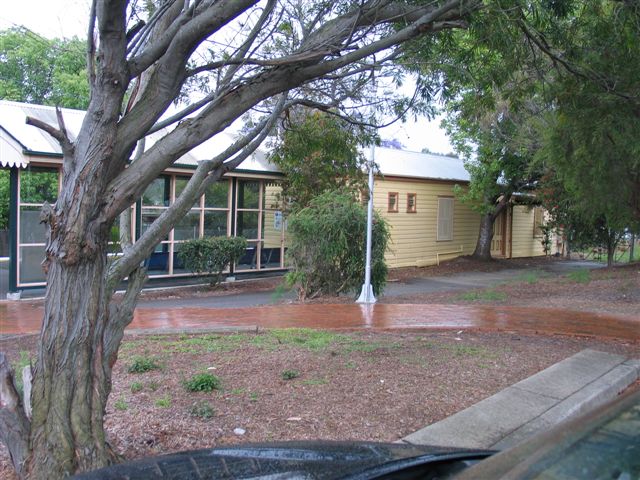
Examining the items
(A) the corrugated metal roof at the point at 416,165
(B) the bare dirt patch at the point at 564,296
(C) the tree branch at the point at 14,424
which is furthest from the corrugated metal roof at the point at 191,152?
(C) the tree branch at the point at 14,424

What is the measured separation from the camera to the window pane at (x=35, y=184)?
47.3 feet

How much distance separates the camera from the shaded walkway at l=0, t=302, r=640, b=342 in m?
9.51

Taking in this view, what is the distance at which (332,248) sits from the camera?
42.2 feet

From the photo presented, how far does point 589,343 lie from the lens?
8555 millimetres

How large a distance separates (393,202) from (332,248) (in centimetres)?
980

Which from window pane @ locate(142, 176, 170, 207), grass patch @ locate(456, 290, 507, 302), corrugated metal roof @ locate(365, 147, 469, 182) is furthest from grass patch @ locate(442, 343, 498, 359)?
corrugated metal roof @ locate(365, 147, 469, 182)

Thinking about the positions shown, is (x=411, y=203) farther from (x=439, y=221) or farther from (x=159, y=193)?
(x=159, y=193)

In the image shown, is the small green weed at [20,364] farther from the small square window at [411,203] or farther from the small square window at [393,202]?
the small square window at [411,203]

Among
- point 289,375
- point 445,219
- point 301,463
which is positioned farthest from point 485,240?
point 301,463

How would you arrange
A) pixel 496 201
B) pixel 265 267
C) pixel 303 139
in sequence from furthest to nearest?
pixel 496 201
pixel 265 267
pixel 303 139

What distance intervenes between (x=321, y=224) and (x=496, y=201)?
13876mm

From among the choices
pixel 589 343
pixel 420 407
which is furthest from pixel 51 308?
pixel 589 343

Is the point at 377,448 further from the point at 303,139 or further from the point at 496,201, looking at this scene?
the point at 496,201

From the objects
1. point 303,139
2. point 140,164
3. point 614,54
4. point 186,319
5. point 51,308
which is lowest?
point 186,319
